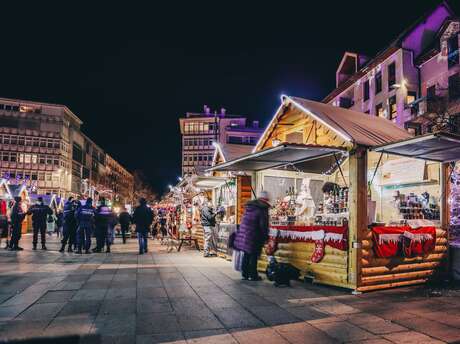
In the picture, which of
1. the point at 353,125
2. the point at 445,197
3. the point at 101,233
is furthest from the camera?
the point at 101,233

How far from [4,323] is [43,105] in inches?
2814

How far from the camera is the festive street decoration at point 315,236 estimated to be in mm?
7984

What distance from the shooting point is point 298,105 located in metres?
11.8

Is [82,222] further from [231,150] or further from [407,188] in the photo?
[407,188]

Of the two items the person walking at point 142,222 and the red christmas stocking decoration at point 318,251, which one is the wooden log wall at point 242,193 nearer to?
the person walking at point 142,222

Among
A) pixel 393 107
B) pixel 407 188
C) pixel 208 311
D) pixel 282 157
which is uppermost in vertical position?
pixel 393 107

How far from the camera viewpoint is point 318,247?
8.45 meters

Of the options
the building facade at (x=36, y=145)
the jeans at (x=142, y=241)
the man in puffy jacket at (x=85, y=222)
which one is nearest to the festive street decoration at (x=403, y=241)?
the jeans at (x=142, y=241)

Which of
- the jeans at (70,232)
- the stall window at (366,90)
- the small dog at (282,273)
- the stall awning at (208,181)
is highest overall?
the stall window at (366,90)

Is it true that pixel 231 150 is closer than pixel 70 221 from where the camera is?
No

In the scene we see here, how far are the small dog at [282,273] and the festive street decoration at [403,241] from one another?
1.73m

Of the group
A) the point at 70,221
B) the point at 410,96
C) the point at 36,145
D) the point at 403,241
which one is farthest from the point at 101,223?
the point at 36,145

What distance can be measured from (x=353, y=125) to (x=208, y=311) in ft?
19.0

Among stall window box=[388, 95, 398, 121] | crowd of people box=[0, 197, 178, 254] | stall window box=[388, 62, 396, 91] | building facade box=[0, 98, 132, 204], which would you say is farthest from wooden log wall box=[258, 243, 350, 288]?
building facade box=[0, 98, 132, 204]
